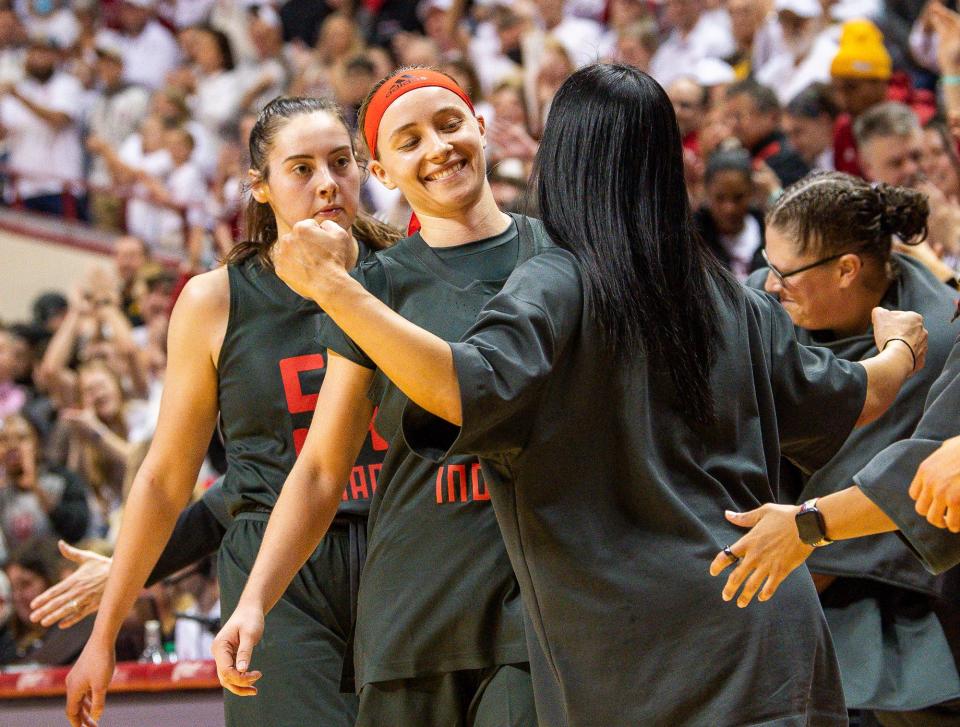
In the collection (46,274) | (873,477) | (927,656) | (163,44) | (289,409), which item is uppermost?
(163,44)

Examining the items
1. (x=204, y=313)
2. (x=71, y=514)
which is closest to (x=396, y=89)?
(x=204, y=313)

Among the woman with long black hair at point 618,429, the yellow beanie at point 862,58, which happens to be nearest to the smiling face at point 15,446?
the yellow beanie at point 862,58

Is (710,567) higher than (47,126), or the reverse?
(47,126)

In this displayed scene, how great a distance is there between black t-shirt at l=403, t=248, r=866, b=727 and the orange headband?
2.01ft

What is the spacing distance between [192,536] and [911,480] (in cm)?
203

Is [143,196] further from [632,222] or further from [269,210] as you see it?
[632,222]

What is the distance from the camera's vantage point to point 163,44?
42.7 ft

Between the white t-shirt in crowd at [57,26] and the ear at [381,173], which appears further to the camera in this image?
the white t-shirt in crowd at [57,26]

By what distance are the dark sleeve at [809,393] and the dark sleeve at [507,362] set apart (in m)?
0.44

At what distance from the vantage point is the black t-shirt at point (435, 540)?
265cm

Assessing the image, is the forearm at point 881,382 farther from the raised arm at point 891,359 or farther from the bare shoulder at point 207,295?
the bare shoulder at point 207,295

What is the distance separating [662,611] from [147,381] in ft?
24.2

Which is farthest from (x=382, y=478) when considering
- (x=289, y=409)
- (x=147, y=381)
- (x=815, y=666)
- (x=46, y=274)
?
(x=46, y=274)

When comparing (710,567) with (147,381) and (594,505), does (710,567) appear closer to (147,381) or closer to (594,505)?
(594,505)
